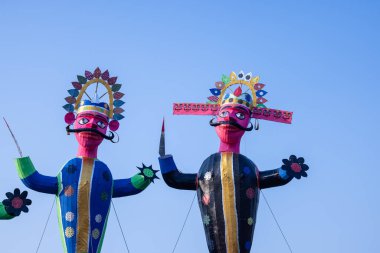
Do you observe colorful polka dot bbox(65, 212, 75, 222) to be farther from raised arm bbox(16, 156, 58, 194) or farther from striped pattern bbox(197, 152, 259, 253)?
striped pattern bbox(197, 152, 259, 253)

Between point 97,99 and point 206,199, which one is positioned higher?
point 97,99

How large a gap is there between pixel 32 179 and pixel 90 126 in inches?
67.3

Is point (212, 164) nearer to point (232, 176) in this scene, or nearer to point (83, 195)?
point (232, 176)

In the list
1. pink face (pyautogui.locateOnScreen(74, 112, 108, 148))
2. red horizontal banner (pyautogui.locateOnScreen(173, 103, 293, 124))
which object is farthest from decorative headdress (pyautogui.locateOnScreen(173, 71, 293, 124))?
pink face (pyautogui.locateOnScreen(74, 112, 108, 148))

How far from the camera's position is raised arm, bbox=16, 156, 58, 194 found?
17.0m

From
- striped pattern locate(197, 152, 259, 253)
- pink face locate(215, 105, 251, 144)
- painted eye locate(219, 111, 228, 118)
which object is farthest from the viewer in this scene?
painted eye locate(219, 111, 228, 118)

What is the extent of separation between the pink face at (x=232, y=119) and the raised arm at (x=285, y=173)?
101 cm

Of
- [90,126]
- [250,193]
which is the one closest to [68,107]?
[90,126]

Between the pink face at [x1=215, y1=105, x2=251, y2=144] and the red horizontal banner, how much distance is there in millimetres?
446

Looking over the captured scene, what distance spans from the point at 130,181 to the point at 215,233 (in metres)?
2.46

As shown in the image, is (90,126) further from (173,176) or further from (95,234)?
(95,234)

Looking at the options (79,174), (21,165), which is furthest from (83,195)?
(21,165)

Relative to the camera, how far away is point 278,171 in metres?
17.1

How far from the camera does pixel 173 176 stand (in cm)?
1742
